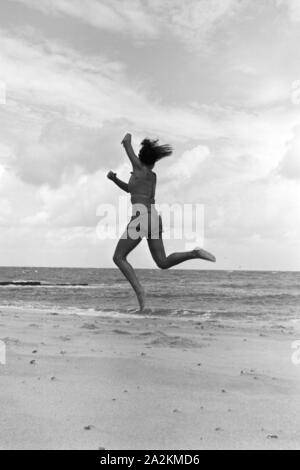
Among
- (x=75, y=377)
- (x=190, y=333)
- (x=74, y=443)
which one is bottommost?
(x=74, y=443)

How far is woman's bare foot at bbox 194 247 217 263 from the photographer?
5.06 m

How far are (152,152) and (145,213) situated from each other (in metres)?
0.65

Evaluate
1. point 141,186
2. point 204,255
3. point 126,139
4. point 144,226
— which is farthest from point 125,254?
point 126,139

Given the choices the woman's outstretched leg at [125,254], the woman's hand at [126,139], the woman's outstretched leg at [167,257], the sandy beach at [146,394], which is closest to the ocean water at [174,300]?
the sandy beach at [146,394]

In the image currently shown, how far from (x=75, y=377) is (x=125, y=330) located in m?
3.31

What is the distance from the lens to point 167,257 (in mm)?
5109

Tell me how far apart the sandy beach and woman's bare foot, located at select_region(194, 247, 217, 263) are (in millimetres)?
1158

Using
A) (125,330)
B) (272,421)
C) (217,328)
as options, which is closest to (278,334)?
(217,328)

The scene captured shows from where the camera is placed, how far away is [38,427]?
10.6ft

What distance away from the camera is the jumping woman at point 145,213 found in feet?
16.2

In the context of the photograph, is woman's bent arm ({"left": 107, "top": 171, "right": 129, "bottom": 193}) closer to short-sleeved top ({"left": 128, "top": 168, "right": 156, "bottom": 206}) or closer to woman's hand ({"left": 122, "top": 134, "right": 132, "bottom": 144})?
short-sleeved top ({"left": 128, "top": 168, "right": 156, "bottom": 206})

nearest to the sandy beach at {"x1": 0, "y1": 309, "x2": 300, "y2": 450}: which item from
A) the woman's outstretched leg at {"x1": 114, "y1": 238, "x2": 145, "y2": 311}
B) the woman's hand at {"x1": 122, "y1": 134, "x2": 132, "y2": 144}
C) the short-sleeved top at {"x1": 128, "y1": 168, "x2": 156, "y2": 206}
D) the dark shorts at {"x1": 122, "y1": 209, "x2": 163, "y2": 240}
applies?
the woman's outstretched leg at {"x1": 114, "y1": 238, "x2": 145, "y2": 311}

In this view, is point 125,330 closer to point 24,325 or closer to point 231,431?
point 24,325

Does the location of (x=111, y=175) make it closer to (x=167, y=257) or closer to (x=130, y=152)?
(x=130, y=152)
